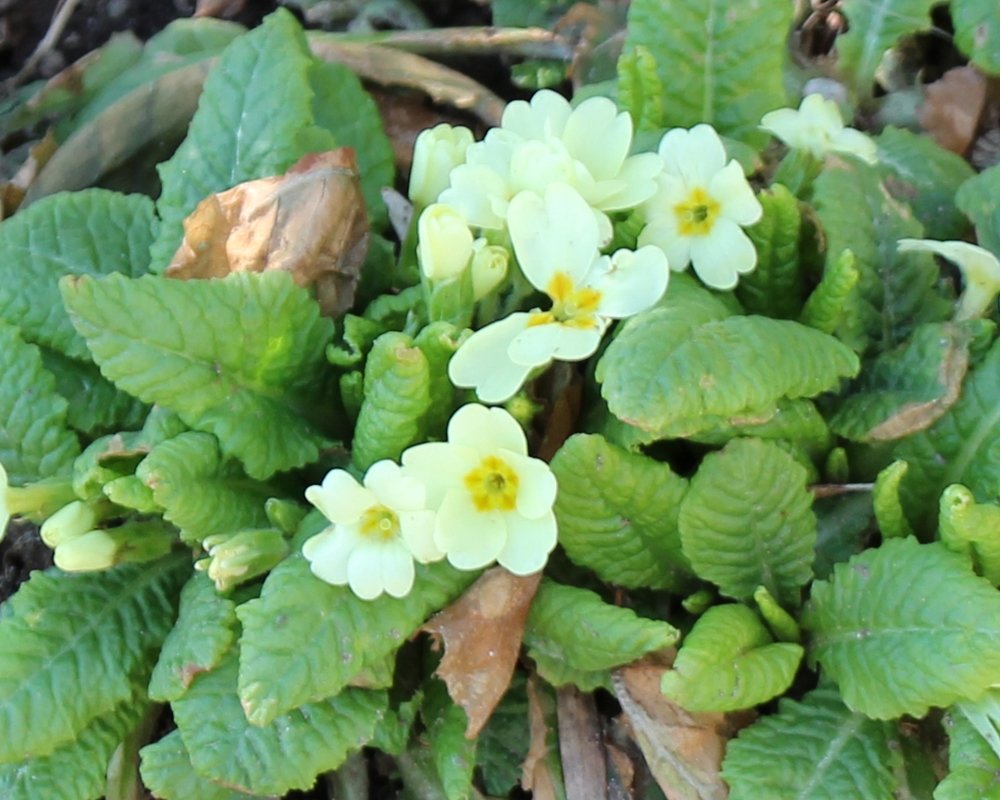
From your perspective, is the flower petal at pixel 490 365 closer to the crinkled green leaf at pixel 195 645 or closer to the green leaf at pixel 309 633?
the green leaf at pixel 309 633

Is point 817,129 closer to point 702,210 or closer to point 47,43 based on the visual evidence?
point 702,210

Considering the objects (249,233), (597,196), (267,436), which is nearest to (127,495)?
(267,436)

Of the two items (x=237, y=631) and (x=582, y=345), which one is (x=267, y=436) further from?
(x=582, y=345)

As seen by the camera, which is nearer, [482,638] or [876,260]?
[482,638]

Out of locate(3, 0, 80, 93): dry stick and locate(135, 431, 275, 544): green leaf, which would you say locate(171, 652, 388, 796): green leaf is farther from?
locate(3, 0, 80, 93): dry stick

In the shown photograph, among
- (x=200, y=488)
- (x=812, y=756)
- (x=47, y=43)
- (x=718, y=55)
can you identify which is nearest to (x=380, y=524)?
(x=200, y=488)
